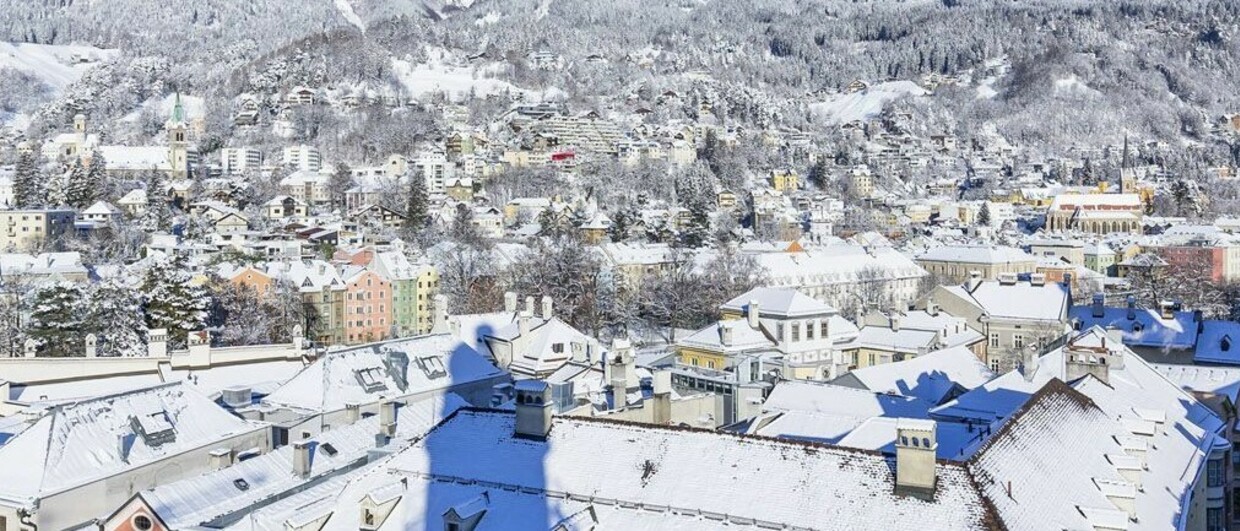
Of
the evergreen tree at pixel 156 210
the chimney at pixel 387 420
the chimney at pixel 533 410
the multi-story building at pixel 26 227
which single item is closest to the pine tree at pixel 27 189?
the multi-story building at pixel 26 227

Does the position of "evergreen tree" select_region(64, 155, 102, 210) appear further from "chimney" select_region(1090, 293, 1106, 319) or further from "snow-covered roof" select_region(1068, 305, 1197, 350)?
"snow-covered roof" select_region(1068, 305, 1197, 350)

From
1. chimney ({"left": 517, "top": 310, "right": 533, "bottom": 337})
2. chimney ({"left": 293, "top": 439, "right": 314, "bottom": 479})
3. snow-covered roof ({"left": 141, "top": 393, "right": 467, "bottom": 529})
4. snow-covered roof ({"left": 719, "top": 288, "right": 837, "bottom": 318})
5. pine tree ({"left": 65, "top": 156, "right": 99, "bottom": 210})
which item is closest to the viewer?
snow-covered roof ({"left": 141, "top": 393, "right": 467, "bottom": 529})

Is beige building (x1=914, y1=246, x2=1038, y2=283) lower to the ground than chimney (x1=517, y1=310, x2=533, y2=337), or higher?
higher

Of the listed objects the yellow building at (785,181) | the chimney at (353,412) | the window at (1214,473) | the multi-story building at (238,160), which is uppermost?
the multi-story building at (238,160)

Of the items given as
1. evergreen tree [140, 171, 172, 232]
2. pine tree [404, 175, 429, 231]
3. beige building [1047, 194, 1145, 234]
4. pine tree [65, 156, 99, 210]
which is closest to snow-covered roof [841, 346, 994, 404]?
pine tree [404, 175, 429, 231]

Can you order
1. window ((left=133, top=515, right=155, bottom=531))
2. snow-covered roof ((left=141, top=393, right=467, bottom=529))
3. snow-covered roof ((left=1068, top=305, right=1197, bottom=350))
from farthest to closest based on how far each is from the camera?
snow-covered roof ((left=1068, top=305, right=1197, bottom=350)) → snow-covered roof ((left=141, top=393, right=467, bottom=529)) → window ((left=133, top=515, right=155, bottom=531))

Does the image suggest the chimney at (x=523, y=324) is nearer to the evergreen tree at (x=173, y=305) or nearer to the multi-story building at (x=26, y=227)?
the evergreen tree at (x=173, y=305)
